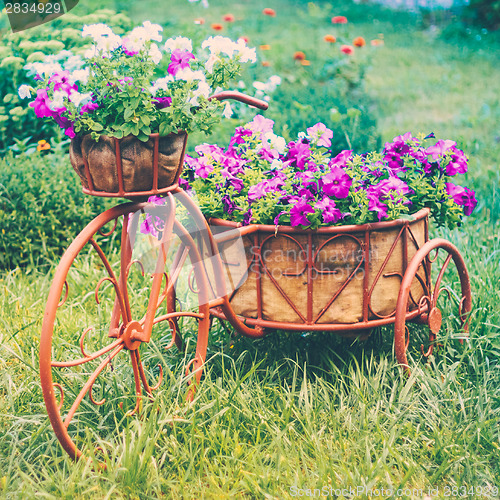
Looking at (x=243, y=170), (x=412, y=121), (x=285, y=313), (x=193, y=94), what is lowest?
(x=412, y=121)

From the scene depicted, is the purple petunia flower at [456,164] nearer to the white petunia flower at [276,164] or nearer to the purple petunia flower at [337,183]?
the purple petunia flower at [337,183]

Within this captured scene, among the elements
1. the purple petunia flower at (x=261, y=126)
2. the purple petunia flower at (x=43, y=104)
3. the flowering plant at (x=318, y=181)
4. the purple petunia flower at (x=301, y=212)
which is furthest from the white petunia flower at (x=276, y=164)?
the purple petunia flower at (x=43, y=104)

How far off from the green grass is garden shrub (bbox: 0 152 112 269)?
545mm

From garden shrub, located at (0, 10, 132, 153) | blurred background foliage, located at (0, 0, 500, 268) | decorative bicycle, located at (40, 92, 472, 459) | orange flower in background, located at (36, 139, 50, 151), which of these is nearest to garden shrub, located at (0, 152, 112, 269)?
blurred background foliage, located at (0, 0, 500, 268)

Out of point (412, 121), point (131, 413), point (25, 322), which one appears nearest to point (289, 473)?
point (131, 413)

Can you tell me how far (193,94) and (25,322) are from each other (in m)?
1.48

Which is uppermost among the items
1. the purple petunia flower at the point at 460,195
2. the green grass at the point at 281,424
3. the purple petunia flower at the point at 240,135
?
the purple petunia flower at the point at 240,135

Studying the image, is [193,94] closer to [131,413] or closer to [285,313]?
[285,313]

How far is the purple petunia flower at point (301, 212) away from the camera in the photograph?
1.96 m

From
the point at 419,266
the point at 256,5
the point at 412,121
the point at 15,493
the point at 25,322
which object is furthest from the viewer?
the point at 256,5

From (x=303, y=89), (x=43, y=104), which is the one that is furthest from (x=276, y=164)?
(x=303, y=89)

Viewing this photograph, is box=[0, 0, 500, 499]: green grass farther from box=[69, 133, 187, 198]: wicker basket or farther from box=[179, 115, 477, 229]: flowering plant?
box=[69, 133, 187, 198]: wicker basket

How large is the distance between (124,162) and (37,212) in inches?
70.5

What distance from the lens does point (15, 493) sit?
167 cm
